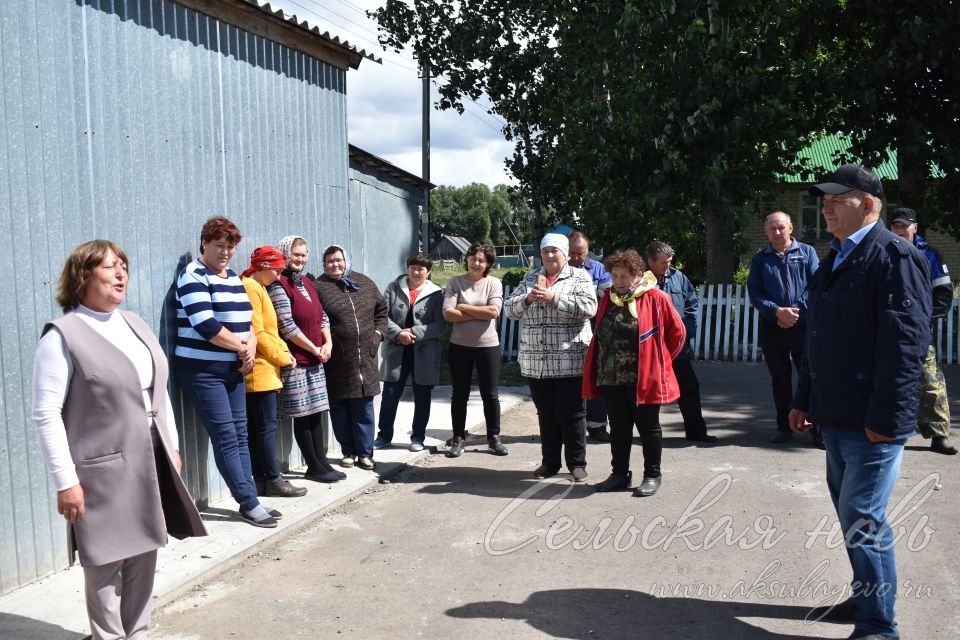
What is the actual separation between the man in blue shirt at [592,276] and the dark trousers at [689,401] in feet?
2.42

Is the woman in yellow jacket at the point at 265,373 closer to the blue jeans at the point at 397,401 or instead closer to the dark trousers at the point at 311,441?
the dark trousers at the point at 311,441

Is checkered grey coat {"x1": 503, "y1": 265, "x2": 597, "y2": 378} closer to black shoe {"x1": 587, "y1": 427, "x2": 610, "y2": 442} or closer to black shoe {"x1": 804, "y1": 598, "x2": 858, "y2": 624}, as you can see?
black shoe {"x1": 587, "y1": 427, "x2": 610, "y2": 442}

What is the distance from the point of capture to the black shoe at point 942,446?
7.45m

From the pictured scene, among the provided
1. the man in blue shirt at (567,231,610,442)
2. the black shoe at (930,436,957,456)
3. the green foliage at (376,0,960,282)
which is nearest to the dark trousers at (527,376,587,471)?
the man in blue shirt at (567,231,610,442)

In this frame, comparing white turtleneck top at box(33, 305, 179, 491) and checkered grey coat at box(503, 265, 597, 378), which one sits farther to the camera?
checkered grey coat at box(503, 265, 597, 378)

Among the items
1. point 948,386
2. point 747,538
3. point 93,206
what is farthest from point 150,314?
point 948,386

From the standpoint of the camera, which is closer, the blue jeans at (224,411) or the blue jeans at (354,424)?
the blue jeans at (224,411)

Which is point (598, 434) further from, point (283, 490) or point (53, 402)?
point (53, 402)

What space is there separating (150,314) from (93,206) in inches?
31.6

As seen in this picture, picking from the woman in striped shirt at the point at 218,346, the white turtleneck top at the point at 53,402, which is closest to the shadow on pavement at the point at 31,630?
the white turtleneck top at the point at 53,402

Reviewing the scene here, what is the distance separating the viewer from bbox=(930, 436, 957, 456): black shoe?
7449 millimetres

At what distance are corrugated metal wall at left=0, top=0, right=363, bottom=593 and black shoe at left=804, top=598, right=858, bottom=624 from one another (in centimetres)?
389

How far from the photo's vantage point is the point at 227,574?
16.4 ft

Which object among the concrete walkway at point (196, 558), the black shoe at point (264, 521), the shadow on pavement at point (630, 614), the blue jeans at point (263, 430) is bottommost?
the shadow on pavement at point (630, 614)
